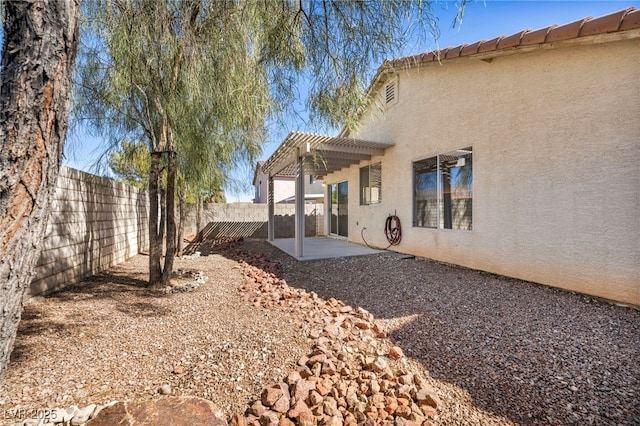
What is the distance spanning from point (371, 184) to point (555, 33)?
5444mm

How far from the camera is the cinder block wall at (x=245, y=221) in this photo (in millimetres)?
13023

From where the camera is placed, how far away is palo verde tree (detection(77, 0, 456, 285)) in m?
3.00

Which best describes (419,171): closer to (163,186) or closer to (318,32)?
(318,32)

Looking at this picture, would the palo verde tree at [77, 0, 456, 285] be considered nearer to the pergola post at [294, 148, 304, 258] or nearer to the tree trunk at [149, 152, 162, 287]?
the tree trunk at [149, 152, 162, 287]

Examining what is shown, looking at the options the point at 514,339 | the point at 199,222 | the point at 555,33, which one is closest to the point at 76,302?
the point at 514,339

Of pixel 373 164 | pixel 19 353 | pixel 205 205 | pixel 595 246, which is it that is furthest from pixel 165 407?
pixel 205 205

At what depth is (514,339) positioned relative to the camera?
298cm

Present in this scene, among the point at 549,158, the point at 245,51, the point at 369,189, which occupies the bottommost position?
the point at 369,189

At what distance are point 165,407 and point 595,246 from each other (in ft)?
17.2

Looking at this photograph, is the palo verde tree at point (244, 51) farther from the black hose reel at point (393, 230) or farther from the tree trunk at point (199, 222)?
the tree trunk at point (199, 222)

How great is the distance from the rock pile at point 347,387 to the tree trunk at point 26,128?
4.81 ft

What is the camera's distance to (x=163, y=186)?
7285 millimetres

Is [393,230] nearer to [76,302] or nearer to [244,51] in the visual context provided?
[244,51]

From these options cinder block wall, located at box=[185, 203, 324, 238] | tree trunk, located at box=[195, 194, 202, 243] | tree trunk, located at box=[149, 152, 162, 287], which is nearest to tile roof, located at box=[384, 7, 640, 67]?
tree trunk, located at box=[149, 152, 162, 287]
